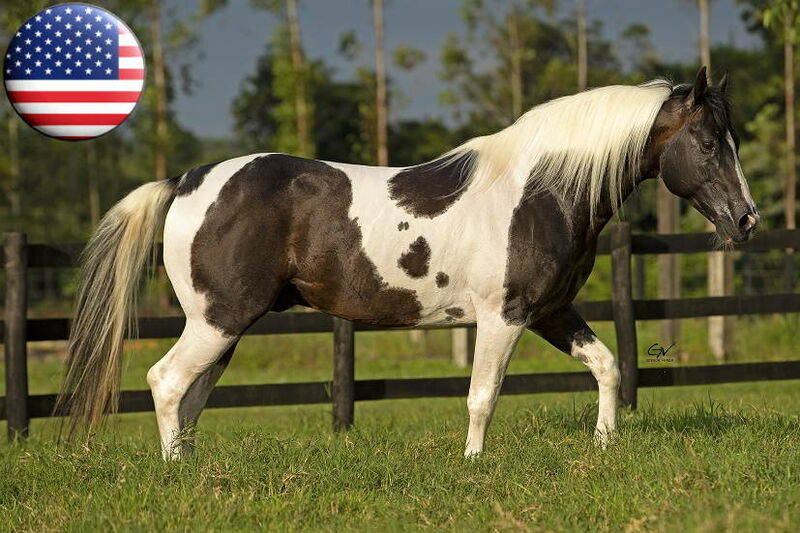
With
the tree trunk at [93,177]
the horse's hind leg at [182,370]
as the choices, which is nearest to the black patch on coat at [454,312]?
the horse's hind leg at [182,370]

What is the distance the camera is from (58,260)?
7.37m

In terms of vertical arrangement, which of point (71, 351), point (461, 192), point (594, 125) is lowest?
point (71, 351)

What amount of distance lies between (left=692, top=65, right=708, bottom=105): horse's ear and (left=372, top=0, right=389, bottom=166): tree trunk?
1896 centimetres

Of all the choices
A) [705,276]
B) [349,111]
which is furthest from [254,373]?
[349,111]

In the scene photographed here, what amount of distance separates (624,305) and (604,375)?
2.36 metres

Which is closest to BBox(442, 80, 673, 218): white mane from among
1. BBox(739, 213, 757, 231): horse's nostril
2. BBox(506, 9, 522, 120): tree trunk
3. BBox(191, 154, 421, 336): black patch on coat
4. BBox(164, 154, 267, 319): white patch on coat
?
BBox(739, 213, 757, 231): horse's nostril

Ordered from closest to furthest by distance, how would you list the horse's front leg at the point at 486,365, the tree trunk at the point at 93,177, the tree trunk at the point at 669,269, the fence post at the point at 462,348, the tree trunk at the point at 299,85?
1. the horse's front leg at the point at 486,365
2. the tree trunk at the point at 669,269
3. the fence post at the point at 462,348
4. the tree trunk at the point at 299,85
5. the tree trunk at the point at 93,177

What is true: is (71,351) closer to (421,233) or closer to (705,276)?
(421,233)

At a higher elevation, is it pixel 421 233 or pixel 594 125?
pixel 594 125

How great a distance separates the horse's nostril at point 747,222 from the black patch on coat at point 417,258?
1616mm

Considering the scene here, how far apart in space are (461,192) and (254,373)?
836 centimetres

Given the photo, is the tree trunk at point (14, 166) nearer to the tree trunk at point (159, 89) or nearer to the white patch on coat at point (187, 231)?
the tree trunk at point (159, 89)

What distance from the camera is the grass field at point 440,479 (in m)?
4.15

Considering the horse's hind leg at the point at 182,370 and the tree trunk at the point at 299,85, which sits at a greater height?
the tree trunk at the point at 299,85
